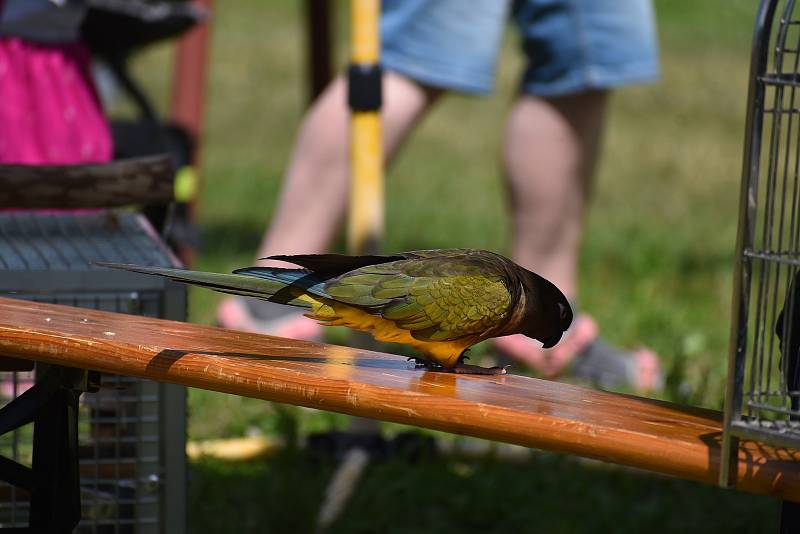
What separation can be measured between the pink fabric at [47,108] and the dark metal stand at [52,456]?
1.17 m

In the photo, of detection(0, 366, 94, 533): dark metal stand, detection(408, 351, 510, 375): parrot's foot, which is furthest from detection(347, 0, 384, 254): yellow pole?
detection(0, 366, 94, 533): dark metal stand

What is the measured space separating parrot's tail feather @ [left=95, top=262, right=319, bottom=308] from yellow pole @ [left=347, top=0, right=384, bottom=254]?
1051 millimetres

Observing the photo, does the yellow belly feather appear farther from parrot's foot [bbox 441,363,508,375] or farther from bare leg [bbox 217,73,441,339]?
bare leg [bbox 217,73,441,339]

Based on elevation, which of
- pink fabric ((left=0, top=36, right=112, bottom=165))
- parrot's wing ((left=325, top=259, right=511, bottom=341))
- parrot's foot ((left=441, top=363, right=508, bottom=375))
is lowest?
parrot's foot ((left=441, top=363, right=508, bottom=375))

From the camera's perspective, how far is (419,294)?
175cm

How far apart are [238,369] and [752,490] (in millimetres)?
654

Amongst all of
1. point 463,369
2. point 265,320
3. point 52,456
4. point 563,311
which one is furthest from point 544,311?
point 265,320

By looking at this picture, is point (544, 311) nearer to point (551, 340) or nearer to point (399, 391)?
point (551, 340)

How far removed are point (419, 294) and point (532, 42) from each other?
6.50ft

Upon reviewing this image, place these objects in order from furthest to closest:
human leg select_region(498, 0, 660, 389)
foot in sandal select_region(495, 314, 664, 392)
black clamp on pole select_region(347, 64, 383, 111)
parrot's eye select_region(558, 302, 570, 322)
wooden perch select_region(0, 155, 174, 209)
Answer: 1. foot in sandal select_region(495, 314, 664, 392)
2. human leg select_region(498, 0, 660, 389)
3. black clamp on pole select_region(347, 64, 383, 111)
4. wooden perch select_region(0, 155, 174, 209)
5. parrot's eye select_region(558, 302, 570, 322)

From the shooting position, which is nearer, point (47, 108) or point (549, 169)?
point (47, 108)

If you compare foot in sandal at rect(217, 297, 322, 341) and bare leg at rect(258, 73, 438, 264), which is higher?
bare leg at rect(258, 73, 438, 264)

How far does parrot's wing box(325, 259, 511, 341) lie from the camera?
1737 mm

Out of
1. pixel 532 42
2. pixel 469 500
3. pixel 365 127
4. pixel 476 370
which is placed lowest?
pixel 469 500
